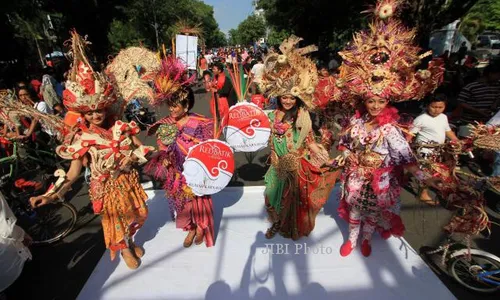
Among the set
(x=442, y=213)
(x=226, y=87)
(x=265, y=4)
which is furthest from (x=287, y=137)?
(x=265, y=4)

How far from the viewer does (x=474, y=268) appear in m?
2.63

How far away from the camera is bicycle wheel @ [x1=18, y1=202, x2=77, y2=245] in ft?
12.3

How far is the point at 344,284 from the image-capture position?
109 inches

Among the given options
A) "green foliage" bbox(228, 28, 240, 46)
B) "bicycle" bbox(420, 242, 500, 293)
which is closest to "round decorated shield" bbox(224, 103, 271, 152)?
"bicycle" bbox(420, 242, 500, 293)

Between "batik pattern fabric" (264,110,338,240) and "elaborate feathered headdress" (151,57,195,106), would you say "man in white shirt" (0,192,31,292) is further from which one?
"batik pattern fabric" (264,110,338,240)

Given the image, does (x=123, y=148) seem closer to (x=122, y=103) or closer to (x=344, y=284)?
(x=122, y=103)

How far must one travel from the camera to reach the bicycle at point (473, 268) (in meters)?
2.59

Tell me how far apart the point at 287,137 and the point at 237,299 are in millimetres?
1673

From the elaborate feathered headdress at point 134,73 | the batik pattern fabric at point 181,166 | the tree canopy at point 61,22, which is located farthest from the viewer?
the tree canopy at point 61,22

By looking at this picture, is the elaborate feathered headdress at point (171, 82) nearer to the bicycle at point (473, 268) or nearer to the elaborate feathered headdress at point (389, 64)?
the elaborate feathered headdress at point (389, 64)

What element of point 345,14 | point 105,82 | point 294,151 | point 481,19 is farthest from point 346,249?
point 481,19

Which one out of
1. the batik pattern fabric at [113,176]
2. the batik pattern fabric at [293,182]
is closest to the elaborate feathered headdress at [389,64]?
the batik pattern fabric at [293,182]

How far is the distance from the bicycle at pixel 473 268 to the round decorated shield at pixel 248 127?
7.20 ft

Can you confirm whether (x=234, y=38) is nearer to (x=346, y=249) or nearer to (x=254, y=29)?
(x=254, y=29)
